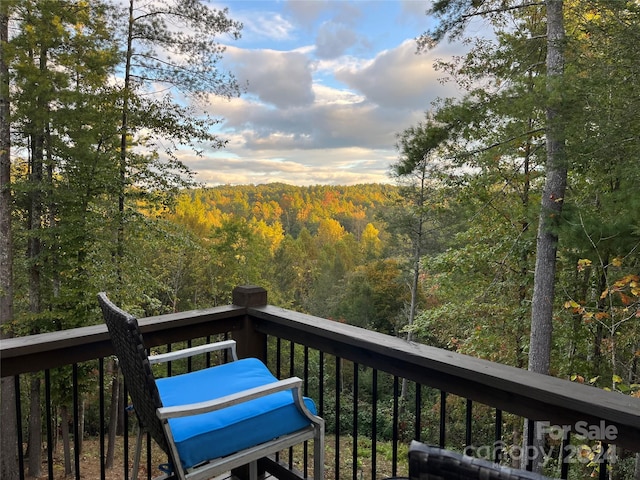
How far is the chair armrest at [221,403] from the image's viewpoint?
121 cm

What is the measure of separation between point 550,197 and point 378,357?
6.24m

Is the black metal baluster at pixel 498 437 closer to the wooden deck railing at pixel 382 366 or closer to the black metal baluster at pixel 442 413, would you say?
the wooden deck railing at pixel 382 366

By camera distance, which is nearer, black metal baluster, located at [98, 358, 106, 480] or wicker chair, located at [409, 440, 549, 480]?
A: wicker chair, located at [409, 440, 549, 480]

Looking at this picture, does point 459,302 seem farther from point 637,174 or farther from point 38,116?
point 38,116

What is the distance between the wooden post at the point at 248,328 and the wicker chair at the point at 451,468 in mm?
1732

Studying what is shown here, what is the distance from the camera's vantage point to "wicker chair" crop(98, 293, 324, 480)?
1.22 meters

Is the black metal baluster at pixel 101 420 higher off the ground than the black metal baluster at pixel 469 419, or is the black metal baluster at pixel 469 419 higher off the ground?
the black metal baluster at pixel 469 419

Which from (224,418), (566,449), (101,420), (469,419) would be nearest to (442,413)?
(469,419)

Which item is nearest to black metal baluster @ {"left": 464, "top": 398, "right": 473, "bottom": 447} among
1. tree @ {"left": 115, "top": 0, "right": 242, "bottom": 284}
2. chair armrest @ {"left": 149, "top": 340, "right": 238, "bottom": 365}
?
chair armrest @ {"left": 149, "top": 340, "right": 238, "bottom": 365}

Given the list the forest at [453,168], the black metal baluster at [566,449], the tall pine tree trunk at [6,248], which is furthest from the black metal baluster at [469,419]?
the tall pine tree trunk at [6,248]

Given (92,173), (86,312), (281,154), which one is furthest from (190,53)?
(281,154)

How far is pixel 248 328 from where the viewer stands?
2271mm

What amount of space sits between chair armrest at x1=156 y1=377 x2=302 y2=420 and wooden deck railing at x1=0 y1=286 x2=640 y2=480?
0.36m

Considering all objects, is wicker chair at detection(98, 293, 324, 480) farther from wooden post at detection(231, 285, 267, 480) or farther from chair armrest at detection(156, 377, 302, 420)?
wooden post at detection(231, 285, 267, 480)
